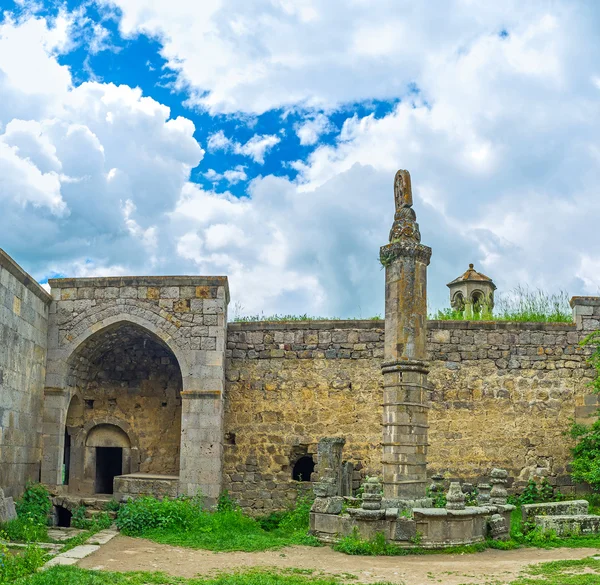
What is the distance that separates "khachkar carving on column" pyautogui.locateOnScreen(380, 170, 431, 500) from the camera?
35.0ft

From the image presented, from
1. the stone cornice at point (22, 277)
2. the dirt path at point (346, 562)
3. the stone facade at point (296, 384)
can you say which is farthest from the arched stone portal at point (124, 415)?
the dirt path at point (346, 562)

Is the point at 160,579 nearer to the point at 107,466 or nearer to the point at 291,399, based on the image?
the point at 291,399

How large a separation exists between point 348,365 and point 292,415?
1.41 meters

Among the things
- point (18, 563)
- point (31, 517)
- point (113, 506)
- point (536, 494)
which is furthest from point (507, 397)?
point (18, 563)

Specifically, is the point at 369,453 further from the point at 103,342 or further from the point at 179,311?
the point at 103,342

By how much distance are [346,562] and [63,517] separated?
264 inches

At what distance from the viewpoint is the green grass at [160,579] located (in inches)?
293

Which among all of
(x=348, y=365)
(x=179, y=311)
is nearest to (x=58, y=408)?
(x=179, y=311)

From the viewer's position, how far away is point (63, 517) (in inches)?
548

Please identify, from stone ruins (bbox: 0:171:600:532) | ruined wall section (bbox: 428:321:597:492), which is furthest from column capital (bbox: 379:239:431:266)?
ruined wall section (bbox: 428:321:597:492)

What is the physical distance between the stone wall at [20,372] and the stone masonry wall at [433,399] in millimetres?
3445

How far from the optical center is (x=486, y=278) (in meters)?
19.8

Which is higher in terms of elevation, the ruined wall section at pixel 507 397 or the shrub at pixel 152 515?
the ruined wall section at pixel 507 397

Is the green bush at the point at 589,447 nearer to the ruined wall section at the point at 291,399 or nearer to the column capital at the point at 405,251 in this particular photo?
the ruined wall section at the point at 291,399
